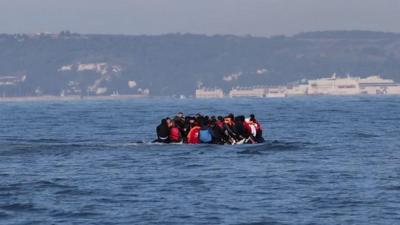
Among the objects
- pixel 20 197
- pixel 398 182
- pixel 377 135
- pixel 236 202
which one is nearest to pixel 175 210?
pixel 236 202

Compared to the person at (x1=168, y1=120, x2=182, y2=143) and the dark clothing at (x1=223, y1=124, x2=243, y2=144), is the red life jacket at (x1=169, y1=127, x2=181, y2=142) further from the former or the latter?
the dark clothing at (x1=223, y1=124, x2=243, y2=144)

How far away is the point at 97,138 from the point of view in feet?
218

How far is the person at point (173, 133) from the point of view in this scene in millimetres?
54594

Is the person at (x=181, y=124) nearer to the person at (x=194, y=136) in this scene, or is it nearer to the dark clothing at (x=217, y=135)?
the person at (x=194, y=136)

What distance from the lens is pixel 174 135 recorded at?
179 feet

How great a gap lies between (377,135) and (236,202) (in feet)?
106

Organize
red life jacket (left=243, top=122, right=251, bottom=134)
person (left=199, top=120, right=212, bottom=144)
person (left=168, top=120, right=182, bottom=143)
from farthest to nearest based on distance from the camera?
1. person (left=168, top=120, right=182, bottom=143)
2. red life jacket (left=243, top=122, right=251, bottom=134)
3. person (left=199, top=120, right=212, bottom=144)

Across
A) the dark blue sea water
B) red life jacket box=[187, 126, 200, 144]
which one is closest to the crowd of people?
red life jacket box=[187, 126, 200, 144]

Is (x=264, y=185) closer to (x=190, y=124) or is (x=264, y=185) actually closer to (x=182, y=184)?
(x=182, y=184)

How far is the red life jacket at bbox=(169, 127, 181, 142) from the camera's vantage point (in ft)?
179

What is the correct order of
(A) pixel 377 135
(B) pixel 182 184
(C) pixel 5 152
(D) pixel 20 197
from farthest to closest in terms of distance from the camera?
1. (A) pixel 377 135
2. (C) pixel 5 152
3. (B) pixel 182 184
4. (D) pixel 20 197

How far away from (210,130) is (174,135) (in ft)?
5.01

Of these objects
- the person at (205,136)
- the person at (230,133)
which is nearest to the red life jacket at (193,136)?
the person at (205,136)

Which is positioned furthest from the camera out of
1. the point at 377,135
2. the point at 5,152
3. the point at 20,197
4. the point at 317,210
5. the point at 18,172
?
the point at 377,135
